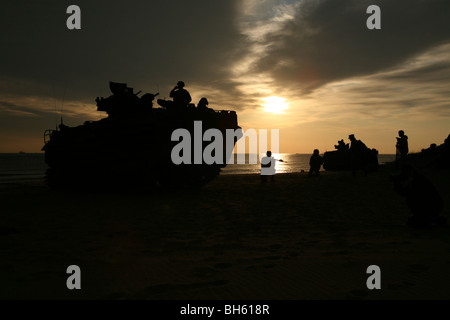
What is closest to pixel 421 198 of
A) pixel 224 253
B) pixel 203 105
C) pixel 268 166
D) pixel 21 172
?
pixel 224 253

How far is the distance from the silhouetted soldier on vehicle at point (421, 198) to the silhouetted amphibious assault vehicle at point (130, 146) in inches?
380

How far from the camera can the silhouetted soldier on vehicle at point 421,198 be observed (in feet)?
22.4

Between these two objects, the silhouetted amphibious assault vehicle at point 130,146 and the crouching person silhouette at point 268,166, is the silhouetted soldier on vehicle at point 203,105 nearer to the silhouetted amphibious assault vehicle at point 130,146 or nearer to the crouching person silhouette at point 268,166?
the silhouetted amphibious assault vehicle at point 130,146

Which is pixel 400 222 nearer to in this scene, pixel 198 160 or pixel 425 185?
pixel 425 185

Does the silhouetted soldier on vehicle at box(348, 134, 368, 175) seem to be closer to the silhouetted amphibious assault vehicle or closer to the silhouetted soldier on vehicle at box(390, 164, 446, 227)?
the silhouetted amphibious assault vehicle

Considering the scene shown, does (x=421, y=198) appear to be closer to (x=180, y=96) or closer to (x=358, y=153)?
(x=180, y=96)

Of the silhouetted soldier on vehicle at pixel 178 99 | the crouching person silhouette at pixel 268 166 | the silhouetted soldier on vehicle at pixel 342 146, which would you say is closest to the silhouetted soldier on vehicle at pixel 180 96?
the silhouetted soldier on vehicle at pixel 178 99

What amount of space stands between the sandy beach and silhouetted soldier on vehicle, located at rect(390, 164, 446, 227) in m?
0.28

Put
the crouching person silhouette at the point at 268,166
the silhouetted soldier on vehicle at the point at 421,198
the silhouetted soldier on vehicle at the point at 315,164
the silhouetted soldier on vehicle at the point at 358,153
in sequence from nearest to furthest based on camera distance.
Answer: the silhouetted soldier on vehicle at the point at 421,198 → the crouching person silhouette at the point at 268,166 → the silhouetted soldier on vehicle at the point at 358,153 → the silhouetted soldier on vehicle at the point at 315,164

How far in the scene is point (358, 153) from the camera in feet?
67.7

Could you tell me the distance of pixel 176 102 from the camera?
15.3 m

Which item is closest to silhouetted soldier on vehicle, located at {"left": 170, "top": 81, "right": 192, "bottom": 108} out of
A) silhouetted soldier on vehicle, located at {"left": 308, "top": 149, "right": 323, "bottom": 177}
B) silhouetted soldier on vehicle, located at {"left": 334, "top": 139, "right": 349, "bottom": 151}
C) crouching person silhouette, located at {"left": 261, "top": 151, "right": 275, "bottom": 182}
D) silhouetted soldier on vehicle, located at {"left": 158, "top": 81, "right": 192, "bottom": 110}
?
silhouetted soldier on vehicle, located at {"left": 158, "top": 81, "right": 192, "bottom": 110}

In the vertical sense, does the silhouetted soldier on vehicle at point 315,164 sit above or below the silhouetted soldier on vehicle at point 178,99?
below

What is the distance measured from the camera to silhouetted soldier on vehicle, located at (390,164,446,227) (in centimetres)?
684
